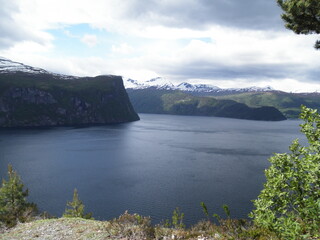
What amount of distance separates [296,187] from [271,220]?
1656 mm

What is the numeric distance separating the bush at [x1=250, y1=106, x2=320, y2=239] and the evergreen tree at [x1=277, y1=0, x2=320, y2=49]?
43.5ft

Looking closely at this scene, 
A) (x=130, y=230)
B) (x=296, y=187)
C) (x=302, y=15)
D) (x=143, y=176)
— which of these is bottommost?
(x=143, y=176)

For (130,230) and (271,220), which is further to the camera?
(130,230)

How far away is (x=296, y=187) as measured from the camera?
1075 cm

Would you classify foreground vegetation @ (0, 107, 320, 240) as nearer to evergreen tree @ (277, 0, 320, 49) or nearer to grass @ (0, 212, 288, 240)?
grass @ (0, 212, 288, 240)

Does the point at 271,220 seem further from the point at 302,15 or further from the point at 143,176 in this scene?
the point at 143,176

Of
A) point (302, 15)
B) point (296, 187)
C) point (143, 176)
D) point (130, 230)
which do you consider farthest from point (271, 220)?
point (143, 176)

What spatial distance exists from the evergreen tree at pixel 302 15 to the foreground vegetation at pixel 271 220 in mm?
9958

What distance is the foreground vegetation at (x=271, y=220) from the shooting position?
10.2 meters

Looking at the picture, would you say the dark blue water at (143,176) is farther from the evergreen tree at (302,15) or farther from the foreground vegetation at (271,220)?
the evergreen tree at (302,15)

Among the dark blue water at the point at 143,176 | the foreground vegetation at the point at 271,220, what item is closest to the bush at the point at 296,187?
the foreground vegetation at the point at 271,220

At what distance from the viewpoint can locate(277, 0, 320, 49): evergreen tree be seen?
798 inches

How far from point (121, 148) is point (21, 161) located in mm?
61463

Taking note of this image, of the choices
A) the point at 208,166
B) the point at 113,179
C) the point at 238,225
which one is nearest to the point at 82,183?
the point at 113,179
